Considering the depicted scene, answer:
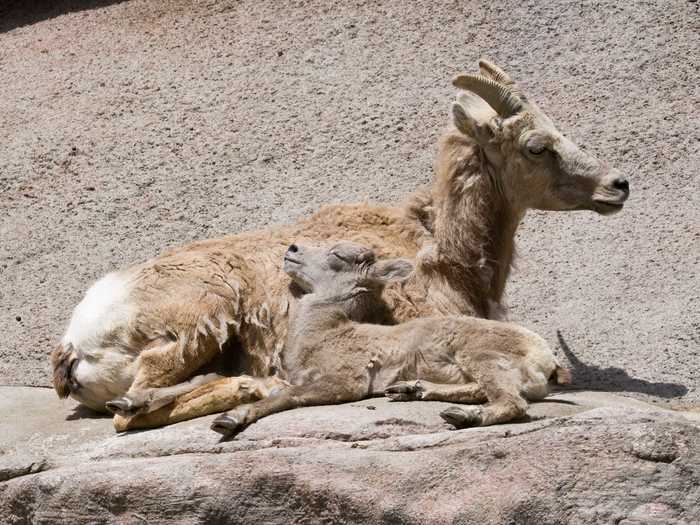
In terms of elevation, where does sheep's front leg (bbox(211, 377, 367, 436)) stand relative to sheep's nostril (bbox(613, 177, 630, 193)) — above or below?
below

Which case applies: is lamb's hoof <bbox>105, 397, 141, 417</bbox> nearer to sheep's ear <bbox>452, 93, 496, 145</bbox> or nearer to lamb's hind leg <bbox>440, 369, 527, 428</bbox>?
lamb's hind leg <bbox>440, 369, 527, 428</bbox>

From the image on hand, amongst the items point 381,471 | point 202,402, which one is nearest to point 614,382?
point 202,402

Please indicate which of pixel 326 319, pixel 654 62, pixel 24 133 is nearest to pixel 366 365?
pixel 326 319

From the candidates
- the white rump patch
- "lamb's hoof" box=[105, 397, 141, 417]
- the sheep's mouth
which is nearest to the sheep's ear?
the sheep's mouth

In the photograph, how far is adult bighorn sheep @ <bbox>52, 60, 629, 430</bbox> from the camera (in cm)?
807

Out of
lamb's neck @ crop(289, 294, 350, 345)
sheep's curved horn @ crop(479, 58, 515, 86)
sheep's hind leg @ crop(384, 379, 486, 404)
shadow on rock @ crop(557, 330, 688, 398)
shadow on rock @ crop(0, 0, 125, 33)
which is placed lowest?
shadow on rock @ crop(557, 330, 688, 398)

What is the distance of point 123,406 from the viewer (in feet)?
25.0

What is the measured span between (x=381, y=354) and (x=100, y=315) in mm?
1995

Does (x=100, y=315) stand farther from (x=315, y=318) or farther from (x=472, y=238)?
(x=472, y=238)

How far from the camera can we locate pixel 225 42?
1783cm

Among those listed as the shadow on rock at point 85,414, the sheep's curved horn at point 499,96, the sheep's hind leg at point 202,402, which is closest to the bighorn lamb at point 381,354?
the sheep's hind leg at point 202,402

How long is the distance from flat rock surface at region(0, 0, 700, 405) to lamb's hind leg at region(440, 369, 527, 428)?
11.6 feet

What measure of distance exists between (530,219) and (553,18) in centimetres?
438

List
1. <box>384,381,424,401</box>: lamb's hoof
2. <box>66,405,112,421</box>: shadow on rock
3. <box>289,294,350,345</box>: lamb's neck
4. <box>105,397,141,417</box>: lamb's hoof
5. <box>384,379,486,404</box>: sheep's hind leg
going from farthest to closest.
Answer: <box>66,405,112,421</box>: shadow on rock < <box>289,294,350,345</box>: lamb's neck < <box>105,397,141,417</box>: lamb's hoof < <box>384,381,424,401</box>: lamb's hoof < <box>384,379,486,404</box>: sheep's hind leg
